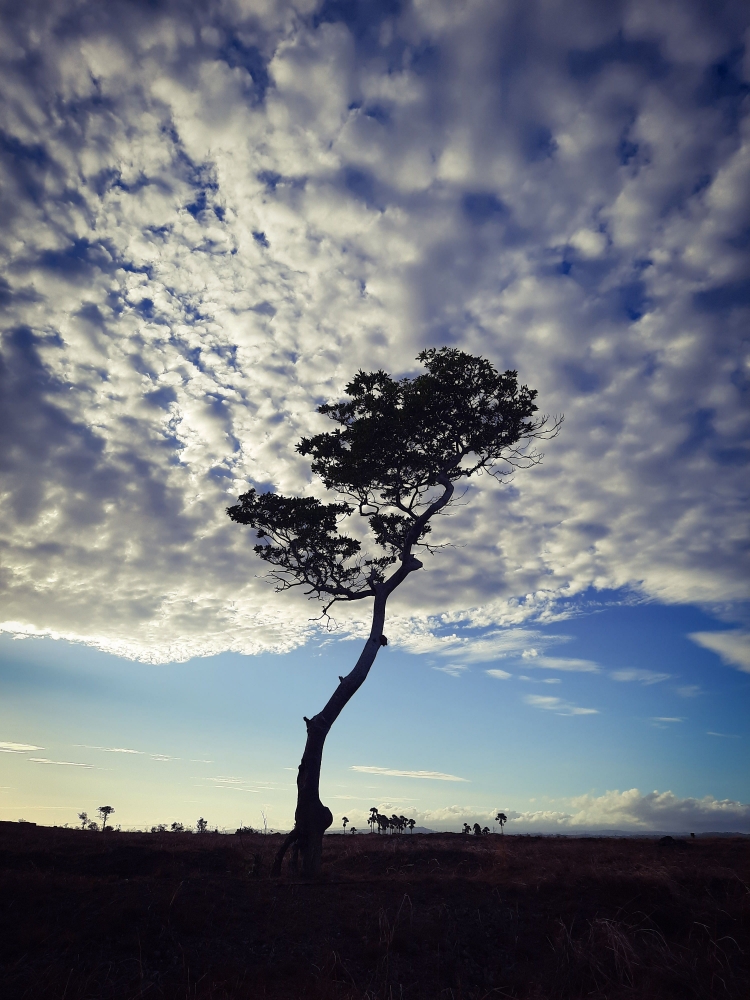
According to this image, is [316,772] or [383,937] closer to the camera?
[383,937]

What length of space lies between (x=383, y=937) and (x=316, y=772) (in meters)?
7.28

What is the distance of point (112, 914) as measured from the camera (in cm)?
826

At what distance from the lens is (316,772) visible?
49.6 feet

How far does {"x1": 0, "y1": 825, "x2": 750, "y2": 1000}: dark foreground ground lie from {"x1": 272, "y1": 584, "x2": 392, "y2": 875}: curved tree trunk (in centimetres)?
277

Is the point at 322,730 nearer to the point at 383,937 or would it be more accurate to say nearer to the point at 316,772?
the point at 316,772

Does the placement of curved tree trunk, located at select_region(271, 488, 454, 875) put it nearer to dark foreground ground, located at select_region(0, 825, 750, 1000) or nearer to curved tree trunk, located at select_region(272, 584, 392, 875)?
curved tree trunk, located at select_region(272, 584, 392, 875)

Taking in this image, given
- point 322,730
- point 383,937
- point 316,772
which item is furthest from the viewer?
point 322,730

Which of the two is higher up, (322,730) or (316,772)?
(322,730)

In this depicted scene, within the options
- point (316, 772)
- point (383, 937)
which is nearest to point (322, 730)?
point (316, 772)

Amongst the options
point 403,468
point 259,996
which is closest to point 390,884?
point 259,996

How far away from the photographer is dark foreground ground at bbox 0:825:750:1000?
261 inches

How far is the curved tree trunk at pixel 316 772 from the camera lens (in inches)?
545

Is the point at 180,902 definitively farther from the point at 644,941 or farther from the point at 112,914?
the point at 644,941

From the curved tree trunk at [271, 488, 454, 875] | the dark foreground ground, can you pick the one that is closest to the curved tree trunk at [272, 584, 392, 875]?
the curved tree trunk at [271, 488, 454, 875]
